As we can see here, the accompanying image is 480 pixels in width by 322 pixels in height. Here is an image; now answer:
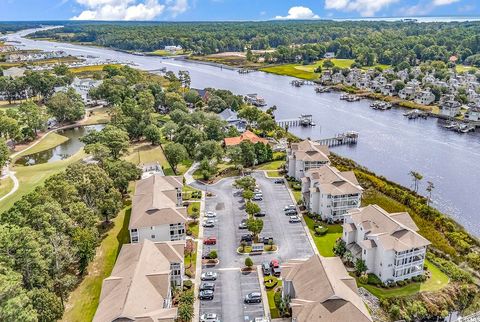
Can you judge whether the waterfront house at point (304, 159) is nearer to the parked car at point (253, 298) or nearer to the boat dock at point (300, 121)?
the parked car at point (253, 298)

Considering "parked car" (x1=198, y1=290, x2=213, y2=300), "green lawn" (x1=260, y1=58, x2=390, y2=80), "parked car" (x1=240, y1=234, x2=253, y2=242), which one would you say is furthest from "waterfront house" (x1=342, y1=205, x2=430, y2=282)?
"green lawn" (x1=260, y1=58, x2=390, y2=80)

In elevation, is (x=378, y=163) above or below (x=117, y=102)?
below

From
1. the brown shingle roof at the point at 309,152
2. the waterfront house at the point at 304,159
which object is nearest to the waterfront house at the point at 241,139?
the brown shingle roof at the point at 309,152

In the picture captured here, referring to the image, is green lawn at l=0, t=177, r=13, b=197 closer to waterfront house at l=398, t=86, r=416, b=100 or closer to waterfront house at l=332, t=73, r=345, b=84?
waterfront house at l=398, t=86, r=416, b=100

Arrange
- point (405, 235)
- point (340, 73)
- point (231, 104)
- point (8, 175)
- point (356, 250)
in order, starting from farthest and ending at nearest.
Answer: point (340, 73)
point (231, 104)
point (8, 175)
point (356, 250)
point (405, 235)

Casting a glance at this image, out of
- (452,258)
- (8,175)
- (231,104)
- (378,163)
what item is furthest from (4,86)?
(452,258)

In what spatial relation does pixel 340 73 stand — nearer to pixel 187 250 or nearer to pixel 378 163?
A: pixel 378 163

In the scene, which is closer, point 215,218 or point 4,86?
point 215,218
